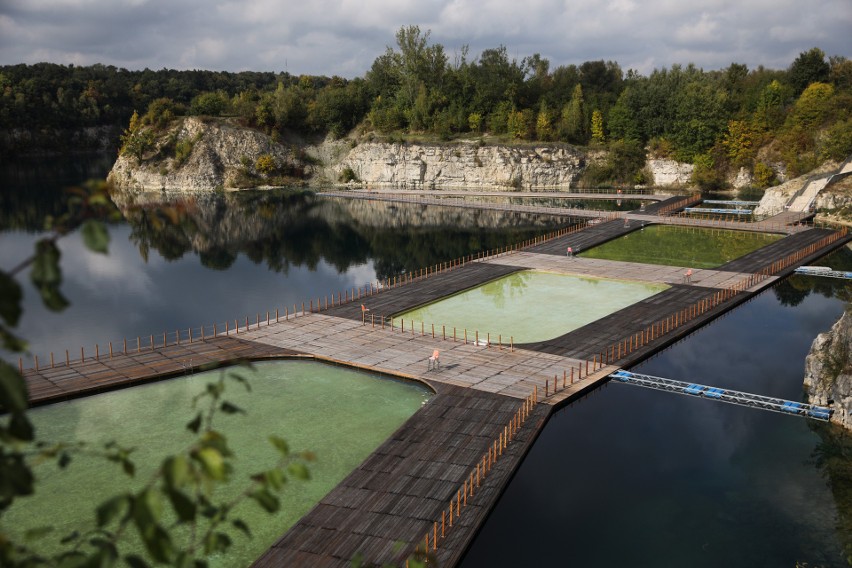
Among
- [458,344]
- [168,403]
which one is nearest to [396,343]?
[458,344]

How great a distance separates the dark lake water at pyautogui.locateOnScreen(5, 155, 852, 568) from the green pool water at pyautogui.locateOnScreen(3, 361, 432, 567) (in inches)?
248

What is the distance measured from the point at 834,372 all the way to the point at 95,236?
3875 centimetres

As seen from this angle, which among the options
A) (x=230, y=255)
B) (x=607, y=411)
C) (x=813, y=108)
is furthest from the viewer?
(x=813, y=108)

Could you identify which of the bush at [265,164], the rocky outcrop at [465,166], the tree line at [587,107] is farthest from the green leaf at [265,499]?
the bush at [265,164]

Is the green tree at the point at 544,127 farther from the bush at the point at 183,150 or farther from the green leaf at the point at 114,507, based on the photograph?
the green leaf at the point at 114,507

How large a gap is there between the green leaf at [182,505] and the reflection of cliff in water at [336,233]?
60017 millimetres

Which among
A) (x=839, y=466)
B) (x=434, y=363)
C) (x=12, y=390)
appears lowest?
(x=839, y=466)

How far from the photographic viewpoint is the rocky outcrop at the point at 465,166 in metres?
133

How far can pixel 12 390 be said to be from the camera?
461cm

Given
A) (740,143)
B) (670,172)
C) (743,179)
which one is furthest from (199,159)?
(743,179)

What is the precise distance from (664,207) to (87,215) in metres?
101

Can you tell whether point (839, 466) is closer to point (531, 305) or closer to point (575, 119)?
point (531, 305)

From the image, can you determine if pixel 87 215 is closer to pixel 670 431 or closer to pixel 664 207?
pixel 670 431

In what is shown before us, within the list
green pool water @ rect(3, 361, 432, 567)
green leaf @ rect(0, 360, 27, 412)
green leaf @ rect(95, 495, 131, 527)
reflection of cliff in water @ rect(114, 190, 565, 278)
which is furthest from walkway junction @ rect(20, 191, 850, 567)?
green leaf @ rect(0, 360, 27, 412)
